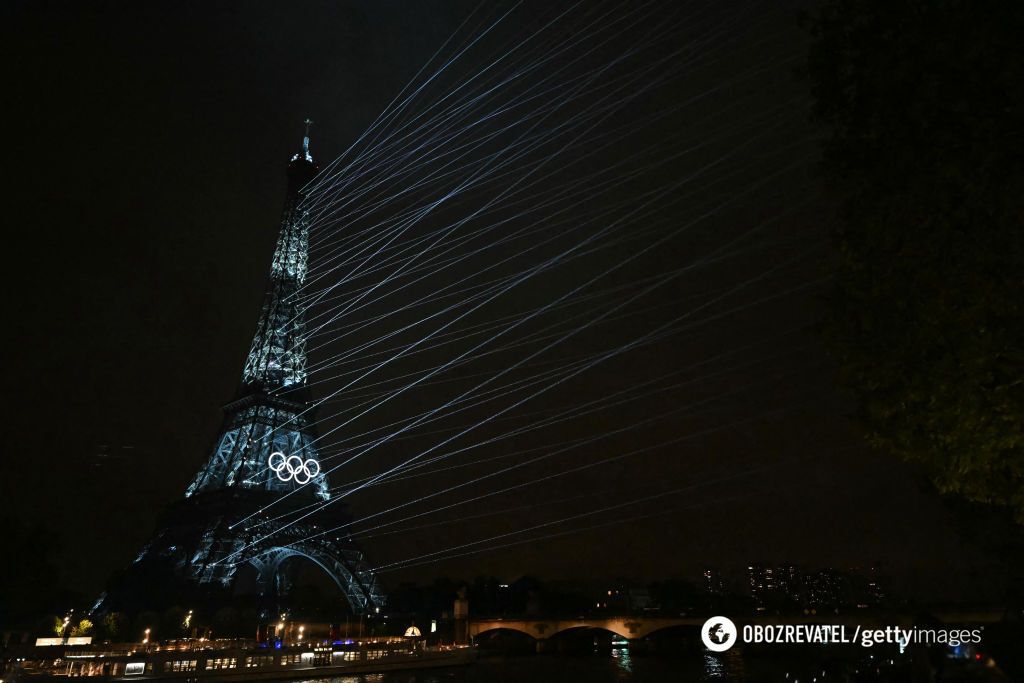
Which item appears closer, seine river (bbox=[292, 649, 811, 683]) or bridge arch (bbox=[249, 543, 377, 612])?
seine river (bbox=[292, 649, 811, 683])

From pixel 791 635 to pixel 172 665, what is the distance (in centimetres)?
2655

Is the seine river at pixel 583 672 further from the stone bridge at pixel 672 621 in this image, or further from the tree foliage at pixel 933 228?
the tree foliage at pixel 933 228

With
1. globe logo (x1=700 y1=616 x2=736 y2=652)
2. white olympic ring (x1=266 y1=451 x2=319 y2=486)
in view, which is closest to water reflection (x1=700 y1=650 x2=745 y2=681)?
globe logo (x1=700 y1=616 x2=736 y2=652)

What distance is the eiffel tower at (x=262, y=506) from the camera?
58.6 metres

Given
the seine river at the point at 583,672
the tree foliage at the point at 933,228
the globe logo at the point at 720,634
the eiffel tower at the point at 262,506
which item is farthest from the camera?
the eiffel tower at the point at 262,506

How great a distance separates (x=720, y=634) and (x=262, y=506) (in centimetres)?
4763

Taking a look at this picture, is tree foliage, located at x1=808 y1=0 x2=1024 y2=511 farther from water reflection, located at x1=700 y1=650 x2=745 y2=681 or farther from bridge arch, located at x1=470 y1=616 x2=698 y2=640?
bridge arch, located at x1=470 y1=616 x2=698 y2=640

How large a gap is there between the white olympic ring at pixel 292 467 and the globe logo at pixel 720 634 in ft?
156

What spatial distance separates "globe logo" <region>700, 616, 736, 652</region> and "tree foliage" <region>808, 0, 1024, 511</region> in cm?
1132

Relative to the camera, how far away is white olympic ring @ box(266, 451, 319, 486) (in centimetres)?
6291

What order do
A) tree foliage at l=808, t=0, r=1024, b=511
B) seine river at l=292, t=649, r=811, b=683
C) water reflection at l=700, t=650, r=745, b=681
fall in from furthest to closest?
1. seine river at l=292, t=649, r=811, b=683
2. water reflection at l=700, t=650, r=745, b=681
3. tree foliage at l=808, t=0, r=1024, b=511

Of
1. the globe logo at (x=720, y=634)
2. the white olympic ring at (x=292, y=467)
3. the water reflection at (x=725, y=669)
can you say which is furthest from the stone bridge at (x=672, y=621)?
the globe logo at (x=720, y=634)

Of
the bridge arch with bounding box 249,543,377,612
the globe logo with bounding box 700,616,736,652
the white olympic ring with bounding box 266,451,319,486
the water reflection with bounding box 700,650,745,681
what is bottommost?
the water reflection with bounding box 700,650,745,681

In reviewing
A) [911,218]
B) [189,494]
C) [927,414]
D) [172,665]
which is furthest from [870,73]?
[189,494]
